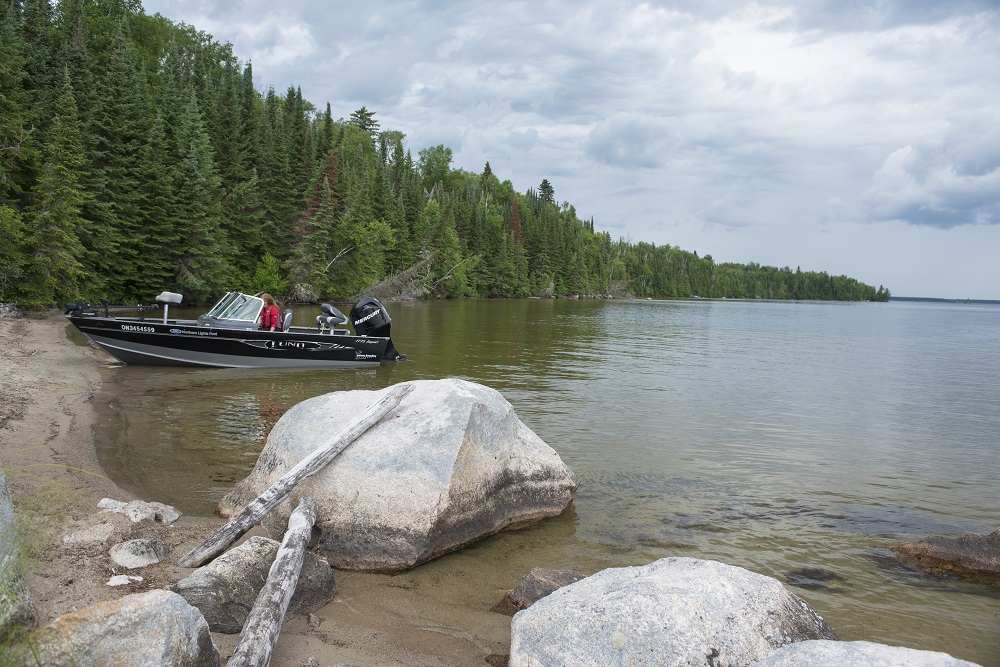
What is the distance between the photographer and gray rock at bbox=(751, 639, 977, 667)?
11.0ft

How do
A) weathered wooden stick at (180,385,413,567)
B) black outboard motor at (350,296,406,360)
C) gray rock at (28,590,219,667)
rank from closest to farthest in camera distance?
gray rock at (28,590,219,667)
weathered wooden stick at (180,385,413,567)
black outboard motor at (350,296,406,360)

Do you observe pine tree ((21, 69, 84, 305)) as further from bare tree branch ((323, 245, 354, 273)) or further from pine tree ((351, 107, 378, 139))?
pine tree ((351, 107, 378, 139))

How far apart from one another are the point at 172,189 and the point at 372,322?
78.6 ft

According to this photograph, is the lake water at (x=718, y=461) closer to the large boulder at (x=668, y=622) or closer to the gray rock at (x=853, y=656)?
the large boulder at (x=668, y=622)

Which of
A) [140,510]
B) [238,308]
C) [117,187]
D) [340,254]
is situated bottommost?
[140,510]

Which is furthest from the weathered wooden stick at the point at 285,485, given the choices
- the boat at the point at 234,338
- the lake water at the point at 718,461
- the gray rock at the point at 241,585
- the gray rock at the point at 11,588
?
the boat at the point at 234,338

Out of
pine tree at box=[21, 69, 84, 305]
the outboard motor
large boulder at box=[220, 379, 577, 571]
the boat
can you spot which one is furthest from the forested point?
large boulder at box=[220, 379, 577, 571]

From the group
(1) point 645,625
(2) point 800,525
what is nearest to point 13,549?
(1) point 645,625

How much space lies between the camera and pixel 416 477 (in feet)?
21.2

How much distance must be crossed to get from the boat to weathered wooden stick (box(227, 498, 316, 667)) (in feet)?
43.2

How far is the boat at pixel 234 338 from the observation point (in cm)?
1776

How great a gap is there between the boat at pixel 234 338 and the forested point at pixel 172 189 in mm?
11834

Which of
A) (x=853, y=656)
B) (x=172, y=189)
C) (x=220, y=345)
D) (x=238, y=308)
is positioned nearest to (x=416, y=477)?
(x=853, y=656)

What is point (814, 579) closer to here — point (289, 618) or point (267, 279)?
point (289, 618)
